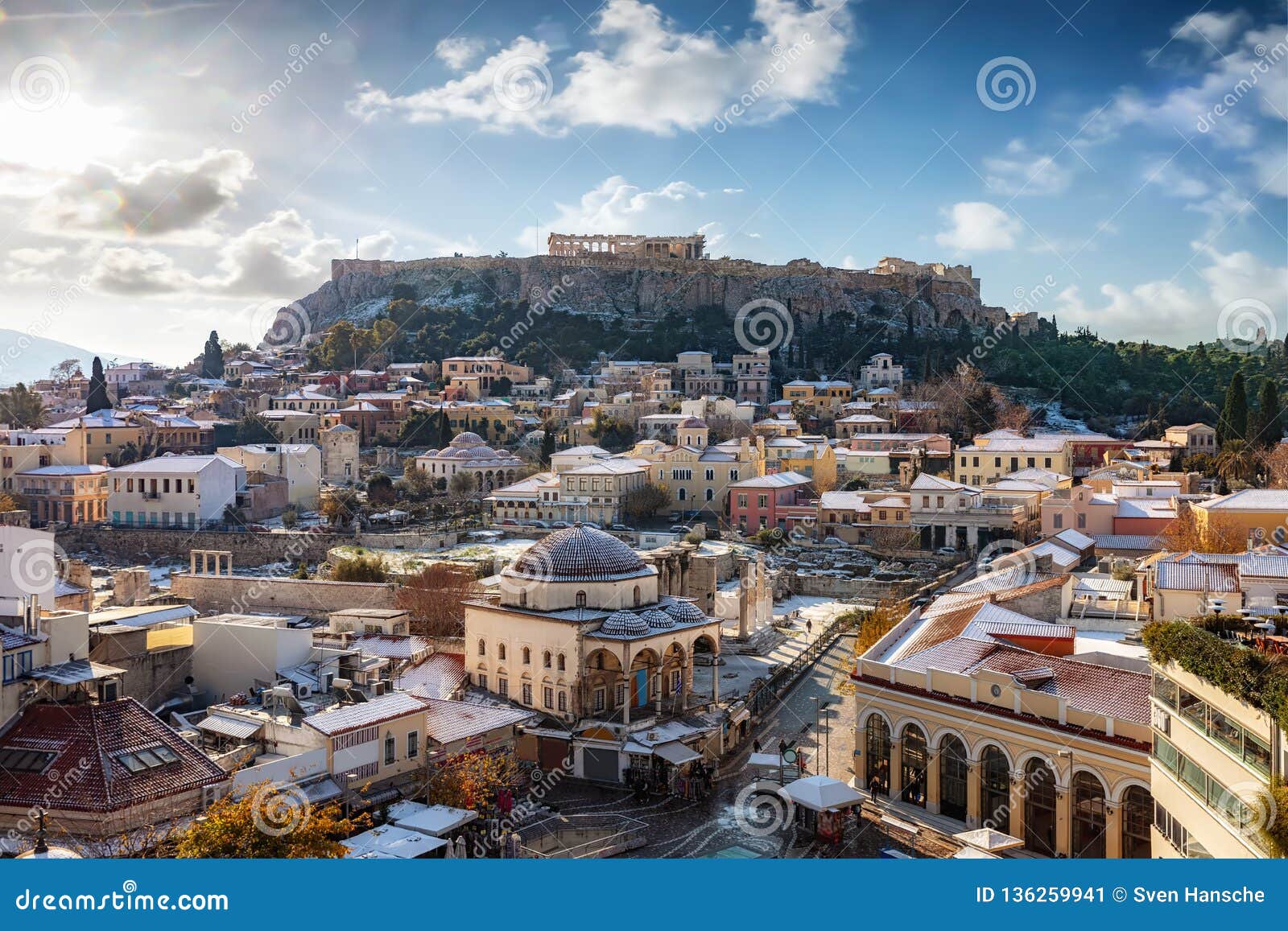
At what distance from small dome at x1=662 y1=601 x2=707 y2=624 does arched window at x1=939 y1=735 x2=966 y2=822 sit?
469 centimetres

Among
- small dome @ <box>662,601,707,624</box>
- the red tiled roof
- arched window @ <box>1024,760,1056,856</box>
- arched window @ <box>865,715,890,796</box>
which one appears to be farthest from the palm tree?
the red tiled roof

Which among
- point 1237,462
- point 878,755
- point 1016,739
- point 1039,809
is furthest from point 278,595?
point 1237,462

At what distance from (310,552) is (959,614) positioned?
69.9 ft

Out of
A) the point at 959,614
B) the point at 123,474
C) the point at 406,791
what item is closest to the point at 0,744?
the point at 406,791

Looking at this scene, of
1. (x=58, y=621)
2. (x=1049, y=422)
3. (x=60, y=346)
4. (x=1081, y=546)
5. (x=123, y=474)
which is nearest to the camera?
(x=58, y=621)

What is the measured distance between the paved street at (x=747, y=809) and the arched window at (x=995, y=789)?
3.39 ft

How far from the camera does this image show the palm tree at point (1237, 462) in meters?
29.4

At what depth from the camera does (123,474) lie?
33125 millimetres

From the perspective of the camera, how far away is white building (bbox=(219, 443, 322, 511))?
117 ft

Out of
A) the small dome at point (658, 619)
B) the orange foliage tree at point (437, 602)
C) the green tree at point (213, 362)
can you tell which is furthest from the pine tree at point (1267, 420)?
the green tree at point (213, 362)

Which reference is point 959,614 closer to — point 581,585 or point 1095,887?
point 581,585

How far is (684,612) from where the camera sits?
15391 mm

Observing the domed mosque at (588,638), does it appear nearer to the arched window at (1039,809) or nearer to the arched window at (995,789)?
the arched window at (995,789)

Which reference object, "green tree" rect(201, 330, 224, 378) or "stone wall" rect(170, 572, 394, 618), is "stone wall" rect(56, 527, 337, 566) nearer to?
"stone wall" rect(170, 572, 394, 618)
